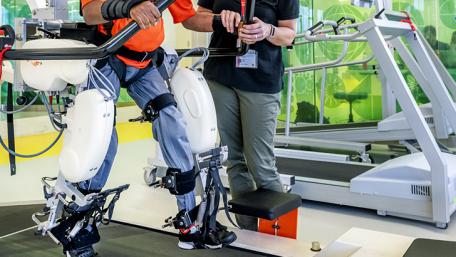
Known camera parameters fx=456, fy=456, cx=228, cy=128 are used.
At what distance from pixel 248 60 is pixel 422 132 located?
61.1 inches

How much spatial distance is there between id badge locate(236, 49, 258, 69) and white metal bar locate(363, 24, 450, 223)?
132cm

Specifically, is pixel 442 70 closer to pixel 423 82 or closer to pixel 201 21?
pixel 423 82

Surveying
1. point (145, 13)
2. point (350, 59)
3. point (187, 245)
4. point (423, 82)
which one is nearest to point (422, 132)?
point (423, 82)

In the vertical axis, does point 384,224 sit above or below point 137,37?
below

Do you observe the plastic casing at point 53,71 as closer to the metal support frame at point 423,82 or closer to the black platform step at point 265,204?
the black platform step at point 265,204

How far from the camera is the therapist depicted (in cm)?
248

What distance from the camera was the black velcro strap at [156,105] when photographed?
1.88 meters

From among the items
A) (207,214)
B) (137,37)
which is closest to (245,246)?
(207,214)

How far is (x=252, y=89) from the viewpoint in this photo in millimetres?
2488

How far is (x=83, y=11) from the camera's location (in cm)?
172

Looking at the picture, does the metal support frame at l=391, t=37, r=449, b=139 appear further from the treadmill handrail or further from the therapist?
the treadmill handrail

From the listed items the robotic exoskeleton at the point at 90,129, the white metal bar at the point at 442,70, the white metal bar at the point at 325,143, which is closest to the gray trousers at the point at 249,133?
the robotic exoskeleton at the point at 90,129

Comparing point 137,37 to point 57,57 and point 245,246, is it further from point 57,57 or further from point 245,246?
point 245,246

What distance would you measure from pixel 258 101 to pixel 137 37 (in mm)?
898
